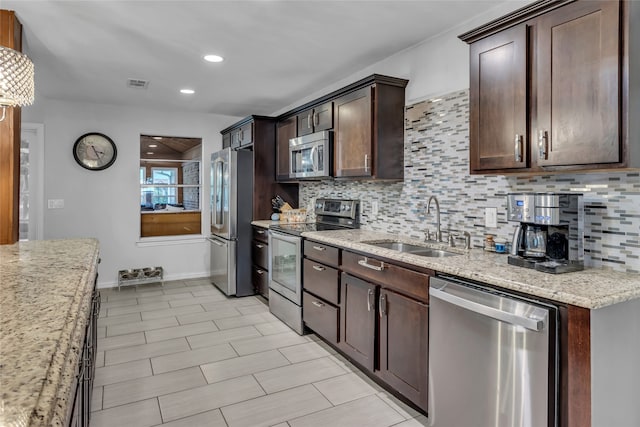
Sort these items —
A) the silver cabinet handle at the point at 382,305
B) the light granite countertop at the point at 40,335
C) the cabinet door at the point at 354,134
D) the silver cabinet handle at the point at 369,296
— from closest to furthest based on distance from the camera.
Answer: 1. the light granite countertop at the point at 40,335
2. the silver cabinet handle at the point at 382,305
3. the silver cabinet handle at the point at 369,296
4. the cabinet door at the point at 354,134

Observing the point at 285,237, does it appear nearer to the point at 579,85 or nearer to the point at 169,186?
the point at 579,85

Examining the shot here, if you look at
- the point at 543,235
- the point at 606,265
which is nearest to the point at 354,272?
the point at 543,235

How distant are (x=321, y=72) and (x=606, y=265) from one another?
279 centimetres

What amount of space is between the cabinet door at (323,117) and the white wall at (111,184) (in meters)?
2.47

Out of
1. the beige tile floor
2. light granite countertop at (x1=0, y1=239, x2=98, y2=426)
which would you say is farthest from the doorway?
light granite countertop at (x1=0, y1=239, x2=98, y2=426)

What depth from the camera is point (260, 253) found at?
182 inches

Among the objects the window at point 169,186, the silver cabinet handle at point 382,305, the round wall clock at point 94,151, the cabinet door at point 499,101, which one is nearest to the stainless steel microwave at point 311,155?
the silver cabinet handle at point 382,305

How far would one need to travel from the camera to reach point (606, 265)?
1.96 meters

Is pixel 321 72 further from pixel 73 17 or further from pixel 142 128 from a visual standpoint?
pixel 142 128

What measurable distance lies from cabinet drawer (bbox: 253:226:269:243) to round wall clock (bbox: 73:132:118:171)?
216 centimetres

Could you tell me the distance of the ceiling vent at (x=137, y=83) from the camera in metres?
4.06

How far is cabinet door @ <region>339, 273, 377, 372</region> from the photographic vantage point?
2602 mm

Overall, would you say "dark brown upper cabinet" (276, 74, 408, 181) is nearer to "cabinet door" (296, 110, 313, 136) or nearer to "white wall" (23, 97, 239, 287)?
"cabinet door" (296, 110, 313, 136)

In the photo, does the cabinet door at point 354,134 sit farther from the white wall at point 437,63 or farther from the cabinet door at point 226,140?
the cabinet door at point 226,140
